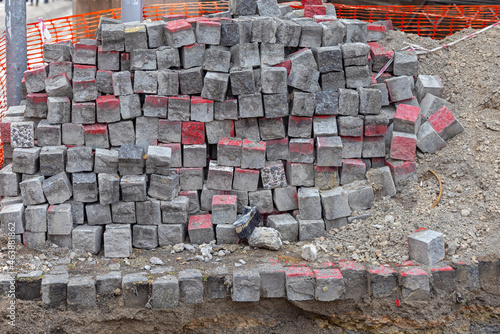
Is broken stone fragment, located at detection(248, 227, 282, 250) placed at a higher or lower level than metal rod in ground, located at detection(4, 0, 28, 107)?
lower

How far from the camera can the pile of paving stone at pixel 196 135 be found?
607 centimetres

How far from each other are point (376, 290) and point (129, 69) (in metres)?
3.67

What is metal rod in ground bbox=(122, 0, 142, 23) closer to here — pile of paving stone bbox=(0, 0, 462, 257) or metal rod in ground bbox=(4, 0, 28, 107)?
pile of paving stone bbox=(0, 0, 462, 257)

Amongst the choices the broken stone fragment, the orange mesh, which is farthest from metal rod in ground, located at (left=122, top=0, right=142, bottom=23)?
the broken stone fragment

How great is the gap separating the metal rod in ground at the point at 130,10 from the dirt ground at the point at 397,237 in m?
2.87

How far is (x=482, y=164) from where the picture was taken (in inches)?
251

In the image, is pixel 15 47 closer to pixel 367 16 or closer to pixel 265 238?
pixel 265 238

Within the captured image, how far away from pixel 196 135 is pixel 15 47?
264cm

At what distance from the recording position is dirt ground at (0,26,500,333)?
5.70 m

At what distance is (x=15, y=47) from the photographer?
267 inches

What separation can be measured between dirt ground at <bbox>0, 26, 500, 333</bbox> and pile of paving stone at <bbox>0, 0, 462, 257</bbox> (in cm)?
22

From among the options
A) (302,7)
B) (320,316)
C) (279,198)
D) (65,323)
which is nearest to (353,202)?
(279,198)

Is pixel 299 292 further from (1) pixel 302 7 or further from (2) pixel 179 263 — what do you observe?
(1) pixel 302 7

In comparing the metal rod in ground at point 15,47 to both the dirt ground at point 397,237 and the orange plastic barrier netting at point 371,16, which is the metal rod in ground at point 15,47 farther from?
the dirt ground at point 397,237
